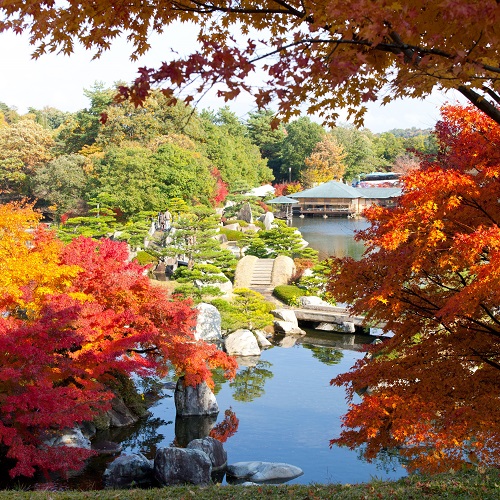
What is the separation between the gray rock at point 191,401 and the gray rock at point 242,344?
166 inches

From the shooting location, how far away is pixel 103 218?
25578 millimetres

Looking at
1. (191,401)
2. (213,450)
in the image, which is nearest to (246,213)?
(191,401)

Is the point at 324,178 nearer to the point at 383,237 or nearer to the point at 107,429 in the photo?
the point at 107,429

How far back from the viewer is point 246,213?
38.1 metres

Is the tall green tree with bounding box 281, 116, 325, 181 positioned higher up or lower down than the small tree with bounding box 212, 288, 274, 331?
higher up

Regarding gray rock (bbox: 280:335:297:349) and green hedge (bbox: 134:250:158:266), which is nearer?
gray rock (bbox: 280:335:297:349)

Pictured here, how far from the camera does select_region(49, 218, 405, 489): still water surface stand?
1012 cm

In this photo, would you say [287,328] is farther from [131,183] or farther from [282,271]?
[131,183]

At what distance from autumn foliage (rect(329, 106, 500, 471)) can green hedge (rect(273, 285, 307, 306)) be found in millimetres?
14028

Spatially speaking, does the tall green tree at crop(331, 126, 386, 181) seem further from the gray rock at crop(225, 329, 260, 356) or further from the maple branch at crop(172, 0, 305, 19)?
the maple branch at crop(172, 0, 305, 19)

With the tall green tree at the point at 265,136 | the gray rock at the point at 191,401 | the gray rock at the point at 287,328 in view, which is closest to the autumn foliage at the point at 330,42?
the gray rock at the point at 191,401

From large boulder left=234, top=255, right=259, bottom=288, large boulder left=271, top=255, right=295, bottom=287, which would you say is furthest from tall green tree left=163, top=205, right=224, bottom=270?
large boulder left=271, top=255, right=295, bottom=287

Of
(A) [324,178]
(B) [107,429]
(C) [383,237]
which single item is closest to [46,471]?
(B) [107,429]

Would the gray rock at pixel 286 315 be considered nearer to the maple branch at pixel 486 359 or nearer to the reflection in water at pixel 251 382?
the reflection in water at pixel 251 382
